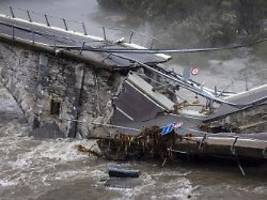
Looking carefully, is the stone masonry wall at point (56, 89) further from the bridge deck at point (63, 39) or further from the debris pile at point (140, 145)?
the debris pile at point (140, 145)

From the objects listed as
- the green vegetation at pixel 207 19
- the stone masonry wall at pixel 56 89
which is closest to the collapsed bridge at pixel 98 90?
the stone masonry wall at pixel 56 89

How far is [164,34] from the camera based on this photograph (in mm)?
35875

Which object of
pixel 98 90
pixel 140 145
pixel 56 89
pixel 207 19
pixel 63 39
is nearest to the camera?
pixel 140 145

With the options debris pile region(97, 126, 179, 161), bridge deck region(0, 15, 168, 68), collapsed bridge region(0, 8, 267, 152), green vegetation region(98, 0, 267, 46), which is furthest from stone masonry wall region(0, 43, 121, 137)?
green vegetation region(98, 0, 267, 46)

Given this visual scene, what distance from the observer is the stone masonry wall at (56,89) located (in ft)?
66.0

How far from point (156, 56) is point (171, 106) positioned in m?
3.11

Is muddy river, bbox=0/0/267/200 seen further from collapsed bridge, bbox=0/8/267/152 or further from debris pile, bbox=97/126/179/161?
collapsed bridge, bbox=0/8/267/152

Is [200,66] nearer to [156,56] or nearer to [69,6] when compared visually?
[156,56]

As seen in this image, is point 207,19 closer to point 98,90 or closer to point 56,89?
point 56,89

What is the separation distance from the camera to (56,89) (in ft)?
70.2

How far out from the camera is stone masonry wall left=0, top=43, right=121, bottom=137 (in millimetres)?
20125

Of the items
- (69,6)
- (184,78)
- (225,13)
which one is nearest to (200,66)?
(225,13)

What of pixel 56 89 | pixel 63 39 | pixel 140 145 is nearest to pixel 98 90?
pixel 56 89

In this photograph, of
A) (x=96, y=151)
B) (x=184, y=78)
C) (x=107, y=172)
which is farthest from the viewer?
(x=184, y=78)
